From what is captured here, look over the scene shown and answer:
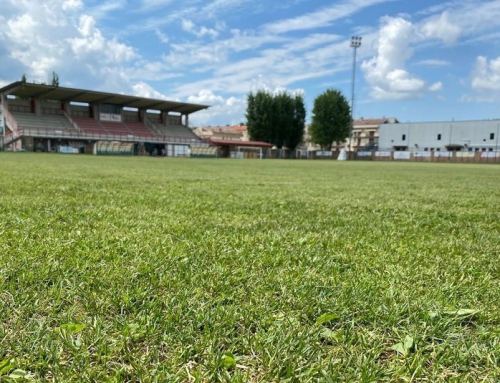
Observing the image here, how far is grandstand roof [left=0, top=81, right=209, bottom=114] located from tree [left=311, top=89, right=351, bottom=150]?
22.3 m

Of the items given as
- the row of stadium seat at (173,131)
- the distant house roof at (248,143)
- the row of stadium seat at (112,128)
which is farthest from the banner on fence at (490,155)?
the row of stadium seat at (112,128)

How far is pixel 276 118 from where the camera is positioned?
8419 cm

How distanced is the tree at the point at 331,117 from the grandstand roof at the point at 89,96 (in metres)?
22.3

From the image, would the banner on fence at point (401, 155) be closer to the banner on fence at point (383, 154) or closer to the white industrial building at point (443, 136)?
the banner on fence at point (383, 154)

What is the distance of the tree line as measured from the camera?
3221 inches

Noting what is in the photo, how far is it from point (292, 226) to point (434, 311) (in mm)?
2491

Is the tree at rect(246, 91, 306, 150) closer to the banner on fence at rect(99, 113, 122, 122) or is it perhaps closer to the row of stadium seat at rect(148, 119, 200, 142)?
the row of stadium seat at rect(148, 119, 200, 142)

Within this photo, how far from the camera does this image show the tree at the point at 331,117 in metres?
81.4

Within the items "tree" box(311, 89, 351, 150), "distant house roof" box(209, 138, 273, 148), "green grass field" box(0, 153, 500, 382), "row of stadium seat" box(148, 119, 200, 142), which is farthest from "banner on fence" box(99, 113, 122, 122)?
"green grass field" box(0, 153, 500, 382)

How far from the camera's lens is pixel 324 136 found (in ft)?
271

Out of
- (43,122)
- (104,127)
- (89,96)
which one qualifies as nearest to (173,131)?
(104,127)

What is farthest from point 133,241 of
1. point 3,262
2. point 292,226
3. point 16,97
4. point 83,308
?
point 16,97

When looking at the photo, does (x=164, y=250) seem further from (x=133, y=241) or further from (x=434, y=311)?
(x=434, y=311)

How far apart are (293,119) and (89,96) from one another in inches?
1574
